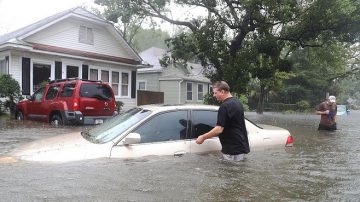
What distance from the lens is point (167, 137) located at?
20.0ft

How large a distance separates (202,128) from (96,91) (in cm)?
848

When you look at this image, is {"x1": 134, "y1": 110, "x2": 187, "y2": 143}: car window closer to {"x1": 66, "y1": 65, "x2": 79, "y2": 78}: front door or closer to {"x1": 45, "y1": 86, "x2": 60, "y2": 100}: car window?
{"x1": 45, "y1": 86, "x2": 60, "y2": 100}: car window

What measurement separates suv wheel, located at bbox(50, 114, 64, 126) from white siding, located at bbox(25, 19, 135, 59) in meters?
6.97

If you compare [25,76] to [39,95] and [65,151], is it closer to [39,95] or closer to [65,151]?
[39,95]

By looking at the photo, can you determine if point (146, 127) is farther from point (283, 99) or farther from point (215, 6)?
point (283, 99)

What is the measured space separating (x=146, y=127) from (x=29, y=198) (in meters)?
1.96

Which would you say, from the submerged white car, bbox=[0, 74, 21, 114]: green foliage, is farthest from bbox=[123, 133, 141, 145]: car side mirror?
bbox=[0, 74, 21, 114]: green foliage

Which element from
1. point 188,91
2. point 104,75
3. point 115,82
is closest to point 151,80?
point 188,91

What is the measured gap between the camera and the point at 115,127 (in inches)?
245

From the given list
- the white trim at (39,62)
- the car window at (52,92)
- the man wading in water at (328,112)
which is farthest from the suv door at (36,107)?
the man wading in water at (328,112)

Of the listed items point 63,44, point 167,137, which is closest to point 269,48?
point 63,44

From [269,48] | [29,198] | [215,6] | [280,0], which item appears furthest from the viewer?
[215,6]

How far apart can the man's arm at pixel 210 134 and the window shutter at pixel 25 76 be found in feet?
49.7

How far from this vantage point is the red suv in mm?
13605
